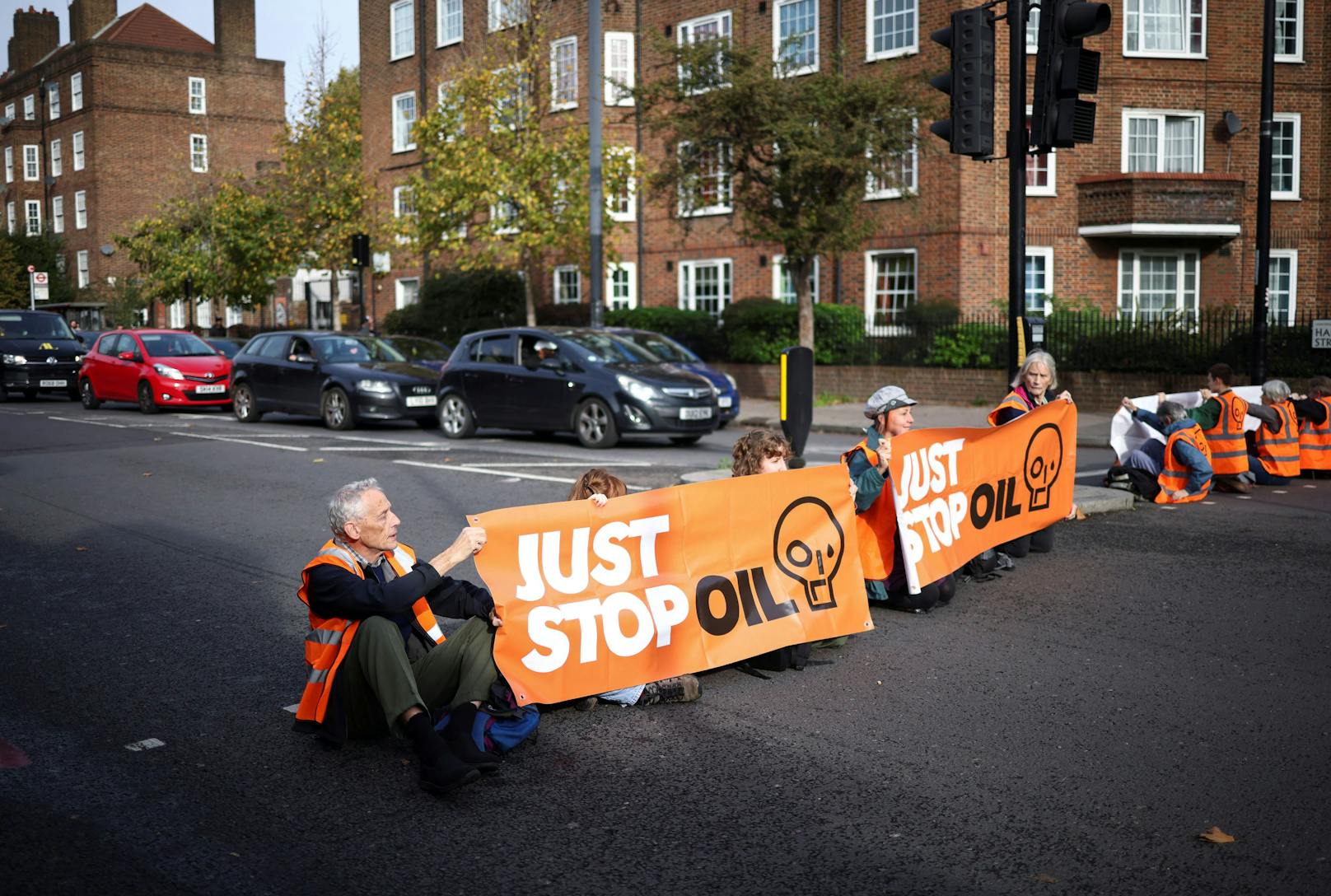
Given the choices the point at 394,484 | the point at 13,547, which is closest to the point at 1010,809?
the point at 13,547

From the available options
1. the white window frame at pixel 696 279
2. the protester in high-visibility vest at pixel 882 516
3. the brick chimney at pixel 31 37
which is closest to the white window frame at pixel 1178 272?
the white window frame at pixel 696 279

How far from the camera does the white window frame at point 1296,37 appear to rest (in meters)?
29.4

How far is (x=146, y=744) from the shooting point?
16.9 ft

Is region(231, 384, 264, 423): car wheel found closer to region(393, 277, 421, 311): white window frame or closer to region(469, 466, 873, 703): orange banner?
region(469, 466, 873, 703): orange banner

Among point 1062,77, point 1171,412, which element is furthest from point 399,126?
point 1062,77

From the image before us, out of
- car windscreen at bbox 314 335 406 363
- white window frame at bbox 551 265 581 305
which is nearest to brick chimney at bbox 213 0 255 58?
white window frame at bbox 551 265 581 305

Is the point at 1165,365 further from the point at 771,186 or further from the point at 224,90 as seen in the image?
the point at 224,90

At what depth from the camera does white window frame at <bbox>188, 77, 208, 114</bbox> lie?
64.2 m

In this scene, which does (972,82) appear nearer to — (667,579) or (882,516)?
(882,516)

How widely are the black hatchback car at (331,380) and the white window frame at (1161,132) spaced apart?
1719cm

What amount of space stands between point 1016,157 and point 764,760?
22.4ft

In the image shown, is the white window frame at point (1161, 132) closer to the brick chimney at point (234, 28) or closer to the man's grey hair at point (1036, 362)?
the man's grey hair at point (1036, 362)

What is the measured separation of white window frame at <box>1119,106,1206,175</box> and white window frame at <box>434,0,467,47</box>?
19.5 meters

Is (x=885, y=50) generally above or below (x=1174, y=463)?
above
